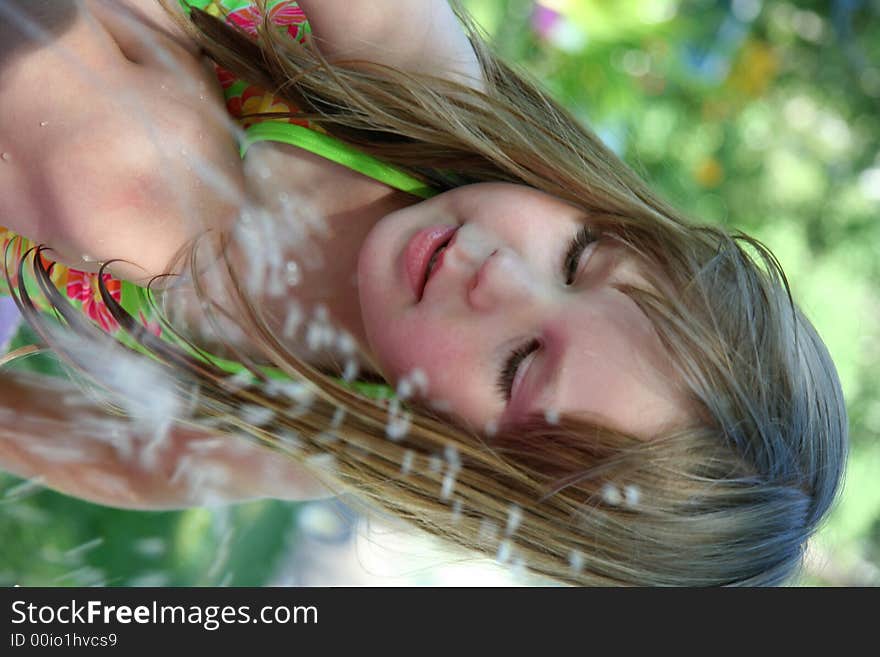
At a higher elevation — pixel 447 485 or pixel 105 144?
pixel 105 144

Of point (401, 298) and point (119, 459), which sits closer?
point (401, 298)

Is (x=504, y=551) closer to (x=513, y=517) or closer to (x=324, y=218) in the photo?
(x=513, y=517)

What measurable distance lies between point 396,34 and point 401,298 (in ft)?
0.49

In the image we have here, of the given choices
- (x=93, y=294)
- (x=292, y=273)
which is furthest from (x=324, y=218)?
(x=93, y=294)

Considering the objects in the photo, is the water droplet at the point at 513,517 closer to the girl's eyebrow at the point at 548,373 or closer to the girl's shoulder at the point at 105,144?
the girl's eyebrow at the point at 548,373

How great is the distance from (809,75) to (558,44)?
246mm

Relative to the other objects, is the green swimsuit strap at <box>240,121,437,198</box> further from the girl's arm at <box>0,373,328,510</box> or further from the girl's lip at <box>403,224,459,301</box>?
the girl's arm at <box>0,373,328,510</box>

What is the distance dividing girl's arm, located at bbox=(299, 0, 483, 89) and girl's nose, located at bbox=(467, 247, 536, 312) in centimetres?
14

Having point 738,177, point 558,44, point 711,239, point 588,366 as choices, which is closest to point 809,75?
point 738,177

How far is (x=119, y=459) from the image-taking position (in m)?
0.55

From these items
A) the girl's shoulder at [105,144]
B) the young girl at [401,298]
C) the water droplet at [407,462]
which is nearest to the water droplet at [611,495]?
the young girl at [401,298]

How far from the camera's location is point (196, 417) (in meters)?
0.52

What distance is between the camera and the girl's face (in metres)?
0.42

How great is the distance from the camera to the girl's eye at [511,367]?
43cm
